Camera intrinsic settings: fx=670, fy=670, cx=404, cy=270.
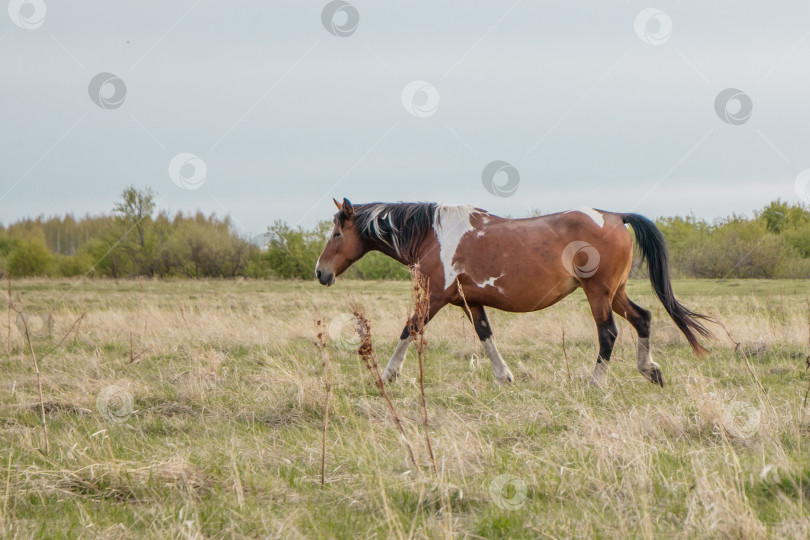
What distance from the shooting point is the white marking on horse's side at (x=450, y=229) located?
7148 mm

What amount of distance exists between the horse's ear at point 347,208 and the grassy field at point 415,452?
71.1 inches

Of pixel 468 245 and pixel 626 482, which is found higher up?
pixel 468 245

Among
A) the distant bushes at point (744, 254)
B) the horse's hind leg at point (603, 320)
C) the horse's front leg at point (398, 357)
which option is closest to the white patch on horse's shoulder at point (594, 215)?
the horse's hind leg at point (603, 320)

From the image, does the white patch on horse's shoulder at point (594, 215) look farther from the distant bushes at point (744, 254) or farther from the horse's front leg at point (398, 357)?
the distant bushes at point (744, 254)

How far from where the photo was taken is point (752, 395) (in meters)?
5.64

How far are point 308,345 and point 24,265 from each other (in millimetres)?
51017

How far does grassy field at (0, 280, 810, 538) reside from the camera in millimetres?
3027

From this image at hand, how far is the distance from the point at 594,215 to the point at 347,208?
9.01 ft

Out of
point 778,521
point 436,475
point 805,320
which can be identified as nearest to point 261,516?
point 436,475

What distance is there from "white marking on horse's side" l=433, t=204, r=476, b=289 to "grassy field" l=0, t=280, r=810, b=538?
1125mm

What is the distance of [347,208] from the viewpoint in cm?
772

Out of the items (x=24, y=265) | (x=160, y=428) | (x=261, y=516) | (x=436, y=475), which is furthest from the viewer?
(x=24, y=265)

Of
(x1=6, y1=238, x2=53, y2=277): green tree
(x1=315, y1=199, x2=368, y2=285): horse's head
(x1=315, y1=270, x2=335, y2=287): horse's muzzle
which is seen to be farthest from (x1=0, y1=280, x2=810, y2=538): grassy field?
(x1=6, y1=238, x2=53, y2=277): green tree

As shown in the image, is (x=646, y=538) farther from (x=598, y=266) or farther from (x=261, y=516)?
(x=598, y=266)
